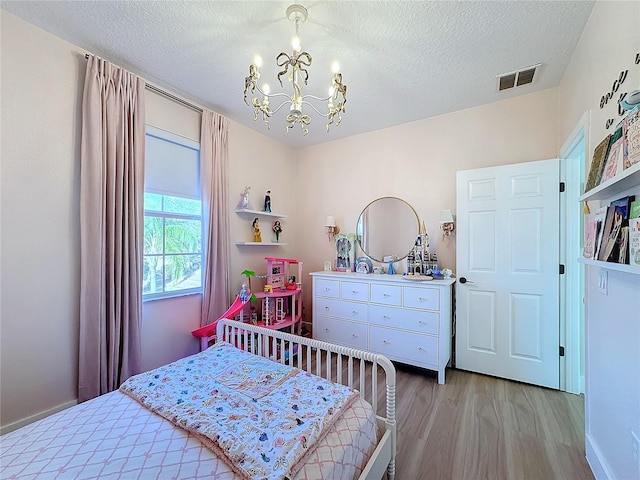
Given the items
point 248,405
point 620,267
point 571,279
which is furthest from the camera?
point 571,279

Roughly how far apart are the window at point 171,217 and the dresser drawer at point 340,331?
138cm

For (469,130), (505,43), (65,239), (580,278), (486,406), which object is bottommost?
(486,406)

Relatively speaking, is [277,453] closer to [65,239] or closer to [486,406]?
[486,406]

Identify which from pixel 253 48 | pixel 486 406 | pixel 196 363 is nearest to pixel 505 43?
pixel 253 48

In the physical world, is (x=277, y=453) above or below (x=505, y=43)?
below

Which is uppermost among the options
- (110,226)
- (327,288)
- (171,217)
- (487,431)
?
(171,217)

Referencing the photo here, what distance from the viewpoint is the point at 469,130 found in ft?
9.61

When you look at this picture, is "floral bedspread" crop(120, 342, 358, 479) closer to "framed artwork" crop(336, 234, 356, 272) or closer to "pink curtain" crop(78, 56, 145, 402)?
"pink curtain" crop(78, 56, 145, 402)

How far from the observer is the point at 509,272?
2.56 meters

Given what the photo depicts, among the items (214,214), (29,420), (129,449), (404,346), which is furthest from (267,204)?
(129,449)

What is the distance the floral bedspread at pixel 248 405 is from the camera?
1.00 metres

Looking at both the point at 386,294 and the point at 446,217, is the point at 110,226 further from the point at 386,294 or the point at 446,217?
the point at 446,217

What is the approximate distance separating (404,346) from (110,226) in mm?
2731

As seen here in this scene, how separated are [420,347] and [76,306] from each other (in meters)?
2.83
